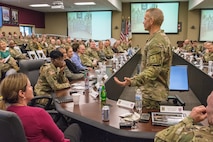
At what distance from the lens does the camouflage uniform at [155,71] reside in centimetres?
219

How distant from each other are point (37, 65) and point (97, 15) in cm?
1158

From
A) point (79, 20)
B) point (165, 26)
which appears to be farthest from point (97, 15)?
point (165, 26)

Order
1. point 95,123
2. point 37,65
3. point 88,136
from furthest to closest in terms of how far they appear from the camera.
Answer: point 37,65
point 88,136
point 95,123

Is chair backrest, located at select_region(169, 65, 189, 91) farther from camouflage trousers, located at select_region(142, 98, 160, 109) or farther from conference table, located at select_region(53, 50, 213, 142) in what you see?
camouflage trousers, located at select_region(142, 98, 160, 109)

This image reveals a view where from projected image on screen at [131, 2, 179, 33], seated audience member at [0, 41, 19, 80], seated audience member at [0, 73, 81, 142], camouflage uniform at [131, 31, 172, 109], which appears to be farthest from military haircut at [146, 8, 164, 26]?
projected image on screen at [131, 2, 179, 33]

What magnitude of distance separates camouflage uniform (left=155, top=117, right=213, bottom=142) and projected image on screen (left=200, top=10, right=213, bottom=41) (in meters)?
13.7

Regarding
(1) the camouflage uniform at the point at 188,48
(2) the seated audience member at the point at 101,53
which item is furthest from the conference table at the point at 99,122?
(1) the camouflage uniform at the point at 188,48

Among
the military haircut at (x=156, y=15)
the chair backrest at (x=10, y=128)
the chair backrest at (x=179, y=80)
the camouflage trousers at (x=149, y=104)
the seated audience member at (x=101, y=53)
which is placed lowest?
the chair backrest at (x=179, y=80)

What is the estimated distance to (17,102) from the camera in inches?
67.1

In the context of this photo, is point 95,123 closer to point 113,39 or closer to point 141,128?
point 141,128

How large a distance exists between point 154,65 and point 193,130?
3.65 feet

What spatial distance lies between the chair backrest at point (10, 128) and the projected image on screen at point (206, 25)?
13818mm

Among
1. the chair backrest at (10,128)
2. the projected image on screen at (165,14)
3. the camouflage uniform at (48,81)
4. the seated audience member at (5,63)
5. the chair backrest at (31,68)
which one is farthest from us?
the projected image on screen at (165,14)

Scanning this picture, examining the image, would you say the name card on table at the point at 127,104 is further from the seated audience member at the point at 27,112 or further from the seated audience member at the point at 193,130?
the seated audience member at the point at 193,130
